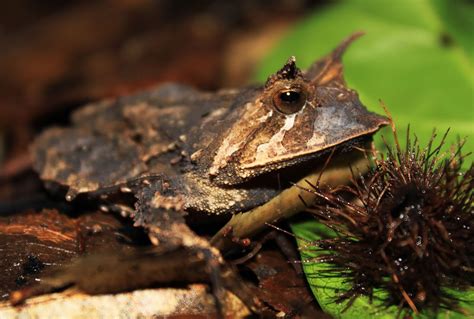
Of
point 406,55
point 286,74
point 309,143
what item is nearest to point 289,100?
point 286,74

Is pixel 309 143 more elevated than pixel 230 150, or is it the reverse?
pixel 309 143

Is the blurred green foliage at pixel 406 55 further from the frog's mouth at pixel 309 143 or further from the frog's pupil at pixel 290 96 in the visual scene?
the frog's pupil at pixel 290 96

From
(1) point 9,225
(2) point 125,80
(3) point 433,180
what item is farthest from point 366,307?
(2) point 125,80

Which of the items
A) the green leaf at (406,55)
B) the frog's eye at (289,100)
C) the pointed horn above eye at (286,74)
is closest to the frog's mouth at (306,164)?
the frog's eye at (289,100)

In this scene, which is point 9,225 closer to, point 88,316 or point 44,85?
point 88,316

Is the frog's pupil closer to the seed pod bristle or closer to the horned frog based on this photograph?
the horned frog

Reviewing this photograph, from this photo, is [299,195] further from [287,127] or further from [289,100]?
[289,100]
